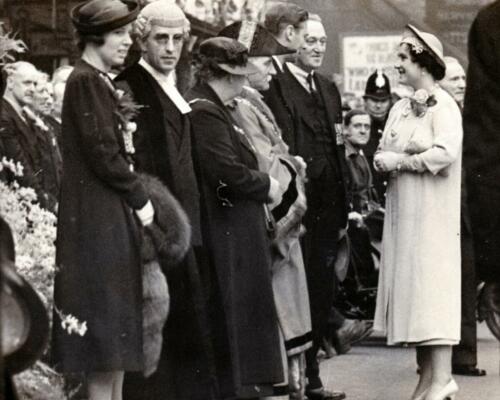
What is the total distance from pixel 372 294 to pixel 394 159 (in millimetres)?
2427

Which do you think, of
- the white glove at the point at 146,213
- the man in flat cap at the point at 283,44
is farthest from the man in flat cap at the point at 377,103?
the white glove at the point at 146,213

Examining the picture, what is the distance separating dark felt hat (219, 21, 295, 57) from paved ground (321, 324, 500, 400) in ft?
6.64

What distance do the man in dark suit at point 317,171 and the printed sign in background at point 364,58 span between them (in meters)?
1.92

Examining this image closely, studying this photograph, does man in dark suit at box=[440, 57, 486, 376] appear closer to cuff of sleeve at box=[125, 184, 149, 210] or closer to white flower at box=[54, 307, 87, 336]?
cuff of sleeve at box=[125, 184, 149, 210]

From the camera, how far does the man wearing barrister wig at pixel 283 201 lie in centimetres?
794

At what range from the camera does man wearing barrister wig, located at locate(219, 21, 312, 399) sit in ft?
26.0

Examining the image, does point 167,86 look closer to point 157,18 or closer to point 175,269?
point 157,18

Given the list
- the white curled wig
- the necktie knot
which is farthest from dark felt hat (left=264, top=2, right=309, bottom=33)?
the white curled wig

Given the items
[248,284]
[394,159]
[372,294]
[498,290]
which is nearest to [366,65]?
[372,294]

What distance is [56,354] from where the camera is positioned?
6.48m

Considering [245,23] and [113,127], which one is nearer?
[113,127]

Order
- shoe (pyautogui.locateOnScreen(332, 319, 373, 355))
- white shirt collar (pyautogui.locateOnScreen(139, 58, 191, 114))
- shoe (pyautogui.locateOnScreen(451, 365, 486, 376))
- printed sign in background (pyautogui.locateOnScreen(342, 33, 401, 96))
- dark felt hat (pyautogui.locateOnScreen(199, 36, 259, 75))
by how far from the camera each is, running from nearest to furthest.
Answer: white shirt collar (pyautogui.locateOnScreen(139, 58, 191, 114)) < dark felt hat (pyautogui.locateOnScreen(199, 36, 259, 75)) < shoe (pyautogui.locateOnScreen(451, 365, 486, 376)) < shoe (pyautogui.locateOnScreen(332, 319, 373, 355)) < printed sign in background (pyautogui.locateOnScreen(342, 33, 401, 96))

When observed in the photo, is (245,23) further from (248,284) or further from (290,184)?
(248,284)

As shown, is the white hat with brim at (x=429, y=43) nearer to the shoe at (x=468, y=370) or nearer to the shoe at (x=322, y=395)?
the shoe at (x=322, y=395)
